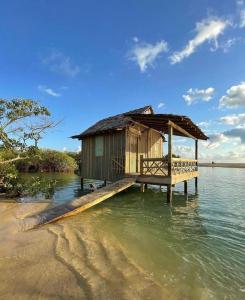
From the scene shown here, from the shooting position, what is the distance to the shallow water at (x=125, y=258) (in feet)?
15.9

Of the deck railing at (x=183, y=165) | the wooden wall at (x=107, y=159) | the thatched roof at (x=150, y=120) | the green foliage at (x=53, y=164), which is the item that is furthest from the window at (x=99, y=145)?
the green foliage at (x=53, y=164)

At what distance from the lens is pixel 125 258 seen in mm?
6414

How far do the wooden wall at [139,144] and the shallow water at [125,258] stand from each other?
22.6 ft

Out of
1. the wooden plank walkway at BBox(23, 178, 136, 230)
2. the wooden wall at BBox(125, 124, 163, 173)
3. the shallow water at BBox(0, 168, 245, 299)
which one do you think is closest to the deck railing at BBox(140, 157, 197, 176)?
the wooden wall at BBox(125, 124, 163, 173)

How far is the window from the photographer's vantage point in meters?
19.0

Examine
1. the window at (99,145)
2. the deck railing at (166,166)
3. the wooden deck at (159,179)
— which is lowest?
the wooden deck at (159,179)

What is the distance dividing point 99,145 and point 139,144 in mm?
3146

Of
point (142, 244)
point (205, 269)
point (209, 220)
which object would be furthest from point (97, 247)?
point (209, 220)

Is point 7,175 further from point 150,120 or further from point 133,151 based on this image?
point 150,120

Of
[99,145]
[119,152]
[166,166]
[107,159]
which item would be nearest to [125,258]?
[166,166]

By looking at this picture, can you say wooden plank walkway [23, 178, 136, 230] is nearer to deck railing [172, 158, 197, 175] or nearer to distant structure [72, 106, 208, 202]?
distant structure [72, 106, 208, 202]

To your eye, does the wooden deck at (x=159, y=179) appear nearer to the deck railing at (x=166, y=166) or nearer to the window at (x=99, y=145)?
the deck railing at (x=166, y=166)

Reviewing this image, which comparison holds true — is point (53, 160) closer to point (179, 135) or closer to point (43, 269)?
point (179, 135)

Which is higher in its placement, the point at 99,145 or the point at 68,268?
the point at 99,145
